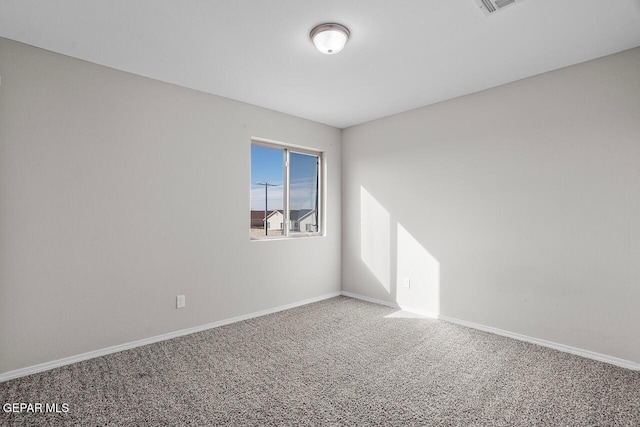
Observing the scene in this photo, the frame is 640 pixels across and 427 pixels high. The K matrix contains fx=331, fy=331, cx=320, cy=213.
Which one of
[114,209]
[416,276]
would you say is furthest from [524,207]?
[114,209]

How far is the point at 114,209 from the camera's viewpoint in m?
2.88

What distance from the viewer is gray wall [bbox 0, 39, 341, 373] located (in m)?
2.46

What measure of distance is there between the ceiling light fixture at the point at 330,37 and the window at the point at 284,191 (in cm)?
188

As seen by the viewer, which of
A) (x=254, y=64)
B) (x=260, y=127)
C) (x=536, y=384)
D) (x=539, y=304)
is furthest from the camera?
(x=260, y=127)

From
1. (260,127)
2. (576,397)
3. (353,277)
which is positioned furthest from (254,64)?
(576,397)

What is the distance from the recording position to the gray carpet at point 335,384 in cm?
197

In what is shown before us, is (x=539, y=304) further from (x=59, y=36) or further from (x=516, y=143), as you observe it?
(x=59, y=36)

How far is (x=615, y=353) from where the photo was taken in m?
2.66

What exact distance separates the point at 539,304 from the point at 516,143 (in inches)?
60.4

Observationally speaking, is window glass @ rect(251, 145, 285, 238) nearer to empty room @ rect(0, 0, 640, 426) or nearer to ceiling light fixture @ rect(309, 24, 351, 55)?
empty room @ rect(0, 0, 640, 426)

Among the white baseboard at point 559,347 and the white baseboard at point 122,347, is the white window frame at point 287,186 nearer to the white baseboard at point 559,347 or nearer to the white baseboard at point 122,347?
the white baseboard at point 122,347

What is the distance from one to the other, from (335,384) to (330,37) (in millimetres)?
2441

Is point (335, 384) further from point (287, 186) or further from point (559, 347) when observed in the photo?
point (287, 186)

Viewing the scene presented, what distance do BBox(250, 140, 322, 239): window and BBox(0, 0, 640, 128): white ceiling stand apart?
1.07m
